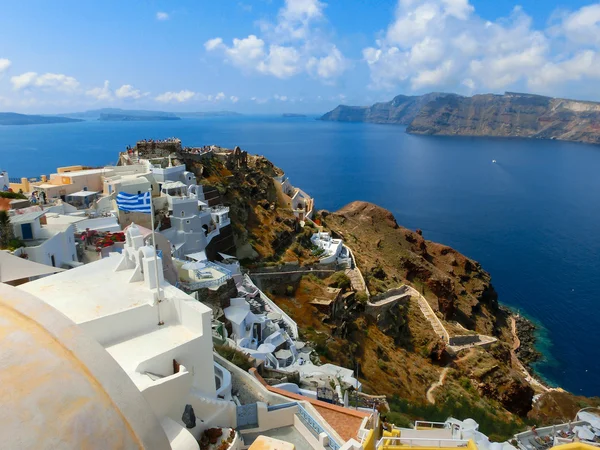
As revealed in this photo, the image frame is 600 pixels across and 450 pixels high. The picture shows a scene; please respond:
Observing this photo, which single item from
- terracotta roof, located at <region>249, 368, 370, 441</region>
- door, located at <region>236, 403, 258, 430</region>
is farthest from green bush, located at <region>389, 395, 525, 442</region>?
door, located at <region>236, 403, 258, 430</region>

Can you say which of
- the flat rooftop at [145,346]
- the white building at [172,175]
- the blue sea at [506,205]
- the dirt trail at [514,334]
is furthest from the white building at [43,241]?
the dirt trail at [514,334]

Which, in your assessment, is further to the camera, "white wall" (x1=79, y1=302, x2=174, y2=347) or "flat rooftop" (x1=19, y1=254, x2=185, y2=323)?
"flat rooftop" (x1=19, y1=254, x2=185, y2=323)

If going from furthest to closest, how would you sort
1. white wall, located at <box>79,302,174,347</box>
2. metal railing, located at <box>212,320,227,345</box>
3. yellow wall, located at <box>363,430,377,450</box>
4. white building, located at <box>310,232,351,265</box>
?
1. white building, located at <box>310,232,351,265</box>
2. metal railing, located at <box>212,320,227,345</box>
3. white wall, located at <box>79,302,174,347</box>
4. yellow wall, located at <box>363,430,377,450</box>

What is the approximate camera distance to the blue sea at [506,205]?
149ft

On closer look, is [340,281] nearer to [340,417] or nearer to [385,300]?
[385,300]

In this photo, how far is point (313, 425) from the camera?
12.2 metres

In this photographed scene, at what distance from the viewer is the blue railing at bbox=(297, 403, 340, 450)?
1155 cm

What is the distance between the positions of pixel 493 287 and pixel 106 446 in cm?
5450

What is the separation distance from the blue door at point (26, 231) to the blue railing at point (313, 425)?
12.8 m

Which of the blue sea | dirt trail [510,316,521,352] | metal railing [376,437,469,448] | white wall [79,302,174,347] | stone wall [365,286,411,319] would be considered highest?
white wall [79,302,174,347]

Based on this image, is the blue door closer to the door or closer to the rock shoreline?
the door

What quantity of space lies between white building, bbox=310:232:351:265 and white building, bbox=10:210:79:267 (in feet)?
61.7

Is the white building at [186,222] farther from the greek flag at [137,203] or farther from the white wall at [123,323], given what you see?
the white wall at [123,323]

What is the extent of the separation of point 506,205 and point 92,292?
87.0 meters
